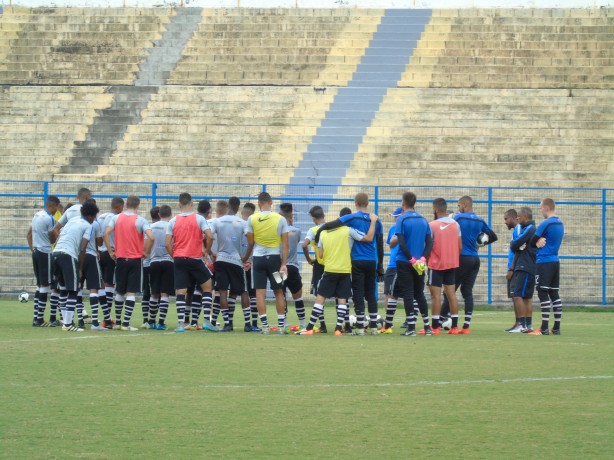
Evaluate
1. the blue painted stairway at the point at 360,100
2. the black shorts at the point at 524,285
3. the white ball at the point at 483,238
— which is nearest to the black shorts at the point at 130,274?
the white ball at the point at 483,238

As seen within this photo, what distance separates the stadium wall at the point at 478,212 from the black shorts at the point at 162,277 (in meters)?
8.88

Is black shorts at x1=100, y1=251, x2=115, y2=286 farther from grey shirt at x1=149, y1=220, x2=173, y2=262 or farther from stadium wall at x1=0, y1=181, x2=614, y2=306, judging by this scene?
stadium wall at x1=0, y1=181, x2=614, y2=306

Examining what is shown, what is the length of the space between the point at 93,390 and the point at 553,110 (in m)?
23.6

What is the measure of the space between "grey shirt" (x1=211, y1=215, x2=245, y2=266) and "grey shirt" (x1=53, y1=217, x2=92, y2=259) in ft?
6.02

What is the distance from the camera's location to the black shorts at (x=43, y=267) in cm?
1720

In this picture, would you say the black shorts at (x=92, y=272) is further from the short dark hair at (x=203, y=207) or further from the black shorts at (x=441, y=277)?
the black shorts at (x=441, y=277)

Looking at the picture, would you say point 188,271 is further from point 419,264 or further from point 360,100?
point 360,100

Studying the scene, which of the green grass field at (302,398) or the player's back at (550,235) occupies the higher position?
the player's back at (550,235)

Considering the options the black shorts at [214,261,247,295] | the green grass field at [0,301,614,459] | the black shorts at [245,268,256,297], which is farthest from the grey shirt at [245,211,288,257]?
the green grass field at [0,301,614,459]

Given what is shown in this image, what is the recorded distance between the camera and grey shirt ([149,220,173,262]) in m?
17.0

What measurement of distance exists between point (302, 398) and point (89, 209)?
755 cm

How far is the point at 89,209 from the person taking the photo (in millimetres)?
16000

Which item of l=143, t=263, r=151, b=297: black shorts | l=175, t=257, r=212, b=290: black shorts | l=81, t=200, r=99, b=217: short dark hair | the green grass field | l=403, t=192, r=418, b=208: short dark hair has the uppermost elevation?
l=403, t=192, r=418, b=208: short dark hair

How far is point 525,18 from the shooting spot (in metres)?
35.2
